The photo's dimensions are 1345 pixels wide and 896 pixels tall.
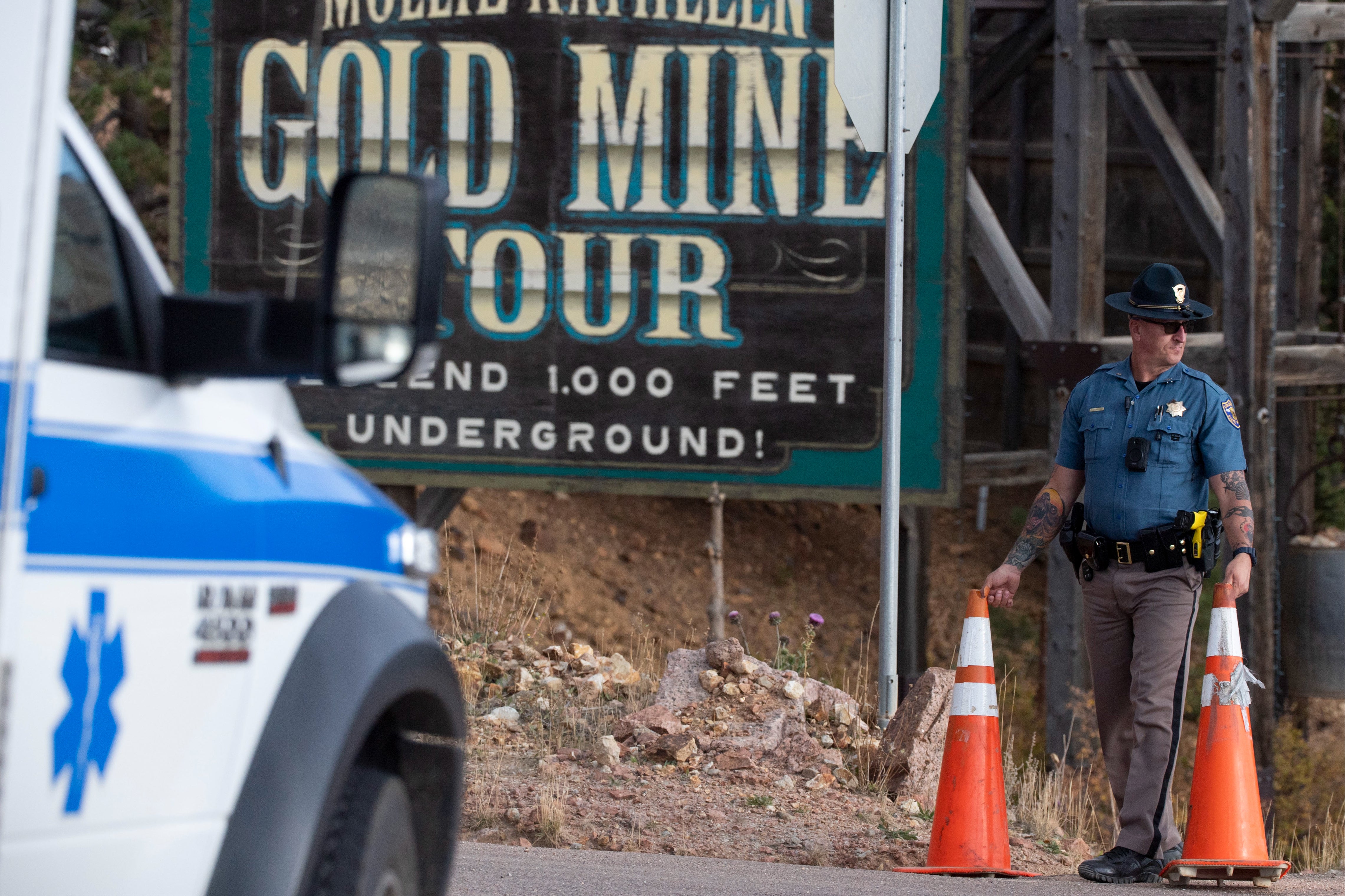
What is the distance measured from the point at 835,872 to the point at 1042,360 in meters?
4.50

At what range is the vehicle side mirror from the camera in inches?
89.5

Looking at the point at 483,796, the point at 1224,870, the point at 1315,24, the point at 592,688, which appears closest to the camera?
the point at 1224,870

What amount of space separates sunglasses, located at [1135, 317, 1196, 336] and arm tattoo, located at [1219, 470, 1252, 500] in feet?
1.61

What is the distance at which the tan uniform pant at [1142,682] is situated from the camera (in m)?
5.14

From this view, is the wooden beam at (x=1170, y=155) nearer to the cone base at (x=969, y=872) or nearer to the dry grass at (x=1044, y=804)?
the dry grass at (x=1044, y=804)

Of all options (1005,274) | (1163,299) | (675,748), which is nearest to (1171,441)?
(1163,299)

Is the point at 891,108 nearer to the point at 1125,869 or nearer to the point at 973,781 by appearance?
the point at 973,781

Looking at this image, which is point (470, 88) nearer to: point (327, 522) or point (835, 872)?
point (835, 872)

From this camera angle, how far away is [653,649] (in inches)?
358

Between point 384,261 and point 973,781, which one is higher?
point 384,261

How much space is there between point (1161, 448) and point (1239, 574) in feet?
1.53

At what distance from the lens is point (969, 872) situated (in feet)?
17.3

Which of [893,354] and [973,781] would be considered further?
[893,354]

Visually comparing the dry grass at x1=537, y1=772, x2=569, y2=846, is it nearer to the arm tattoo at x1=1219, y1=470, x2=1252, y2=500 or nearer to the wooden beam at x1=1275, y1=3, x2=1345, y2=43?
the arm tattoo at x1=1219, y1=470, x2=1252, y2=500
